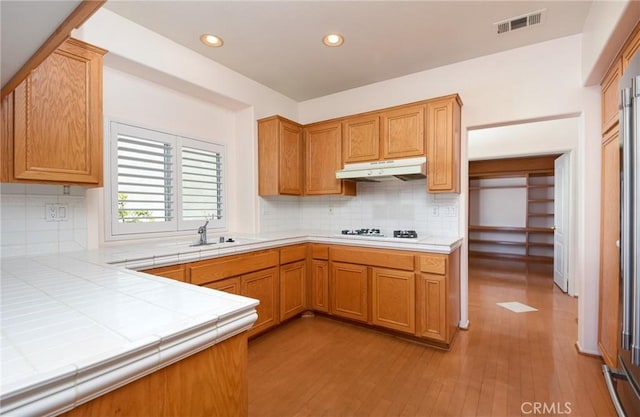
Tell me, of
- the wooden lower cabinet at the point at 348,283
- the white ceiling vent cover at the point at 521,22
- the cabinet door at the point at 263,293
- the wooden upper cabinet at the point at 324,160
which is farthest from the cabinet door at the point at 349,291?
the white ceiling vent cover at the point at 521,22

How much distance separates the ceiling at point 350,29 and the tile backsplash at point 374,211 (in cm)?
134

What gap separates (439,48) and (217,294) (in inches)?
115

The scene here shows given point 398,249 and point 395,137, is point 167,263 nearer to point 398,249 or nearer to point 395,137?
point 398,249

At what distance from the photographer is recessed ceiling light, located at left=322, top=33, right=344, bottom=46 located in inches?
99.5

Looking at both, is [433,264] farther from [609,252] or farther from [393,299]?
[609,252]

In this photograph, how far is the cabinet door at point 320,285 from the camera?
10.2 feet

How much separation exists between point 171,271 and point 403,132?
2426 mm

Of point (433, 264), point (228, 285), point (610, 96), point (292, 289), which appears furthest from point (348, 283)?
point (610, 96)

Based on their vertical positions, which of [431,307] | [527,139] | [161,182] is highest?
[527,139]

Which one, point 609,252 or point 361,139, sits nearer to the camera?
point 609,252

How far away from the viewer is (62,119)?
1.72m

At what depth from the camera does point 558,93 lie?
253 centimetres

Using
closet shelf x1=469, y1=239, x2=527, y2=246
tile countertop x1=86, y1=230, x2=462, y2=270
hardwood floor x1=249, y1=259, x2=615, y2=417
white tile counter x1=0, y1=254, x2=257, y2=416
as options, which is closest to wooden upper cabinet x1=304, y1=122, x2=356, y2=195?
tile countertop x1=86, y1=230, x2=462, y2=270

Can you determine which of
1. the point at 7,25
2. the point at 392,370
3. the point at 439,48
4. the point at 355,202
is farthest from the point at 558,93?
the point at 7,25
